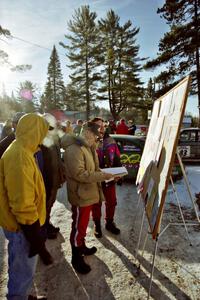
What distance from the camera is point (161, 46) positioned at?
15.0m

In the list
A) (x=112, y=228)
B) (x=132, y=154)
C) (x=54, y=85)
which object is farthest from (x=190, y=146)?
(x=54, y=85)

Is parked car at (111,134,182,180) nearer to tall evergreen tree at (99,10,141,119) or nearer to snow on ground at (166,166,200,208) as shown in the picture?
snow on ground at (166,166,200,208)

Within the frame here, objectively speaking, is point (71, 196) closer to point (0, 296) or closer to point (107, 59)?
point (0, 296)

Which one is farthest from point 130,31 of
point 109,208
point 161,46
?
point 109,208

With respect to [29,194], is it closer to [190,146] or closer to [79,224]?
[79,224]

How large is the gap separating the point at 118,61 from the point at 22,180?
27.6 m

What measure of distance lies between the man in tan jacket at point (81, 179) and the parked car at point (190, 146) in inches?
302

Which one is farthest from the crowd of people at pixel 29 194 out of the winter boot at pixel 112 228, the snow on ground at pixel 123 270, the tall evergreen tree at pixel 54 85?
the tall evergreen tree at pixel 54 85

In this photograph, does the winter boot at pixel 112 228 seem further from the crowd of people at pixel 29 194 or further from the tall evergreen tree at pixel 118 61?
the tall evergreen tree at pixel 118 61

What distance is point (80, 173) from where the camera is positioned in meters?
2.60

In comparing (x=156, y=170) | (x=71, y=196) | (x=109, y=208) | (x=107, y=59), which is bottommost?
(x=109, y=208)

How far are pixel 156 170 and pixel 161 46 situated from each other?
15.0 m

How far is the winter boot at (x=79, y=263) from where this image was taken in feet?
9.14

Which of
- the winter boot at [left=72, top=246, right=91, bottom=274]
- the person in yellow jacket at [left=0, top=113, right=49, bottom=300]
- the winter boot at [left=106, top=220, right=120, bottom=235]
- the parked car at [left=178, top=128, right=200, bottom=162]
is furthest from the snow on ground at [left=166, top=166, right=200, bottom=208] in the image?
the person in yellow jacket at [left=0, top=113, right=49, bottom=300]
